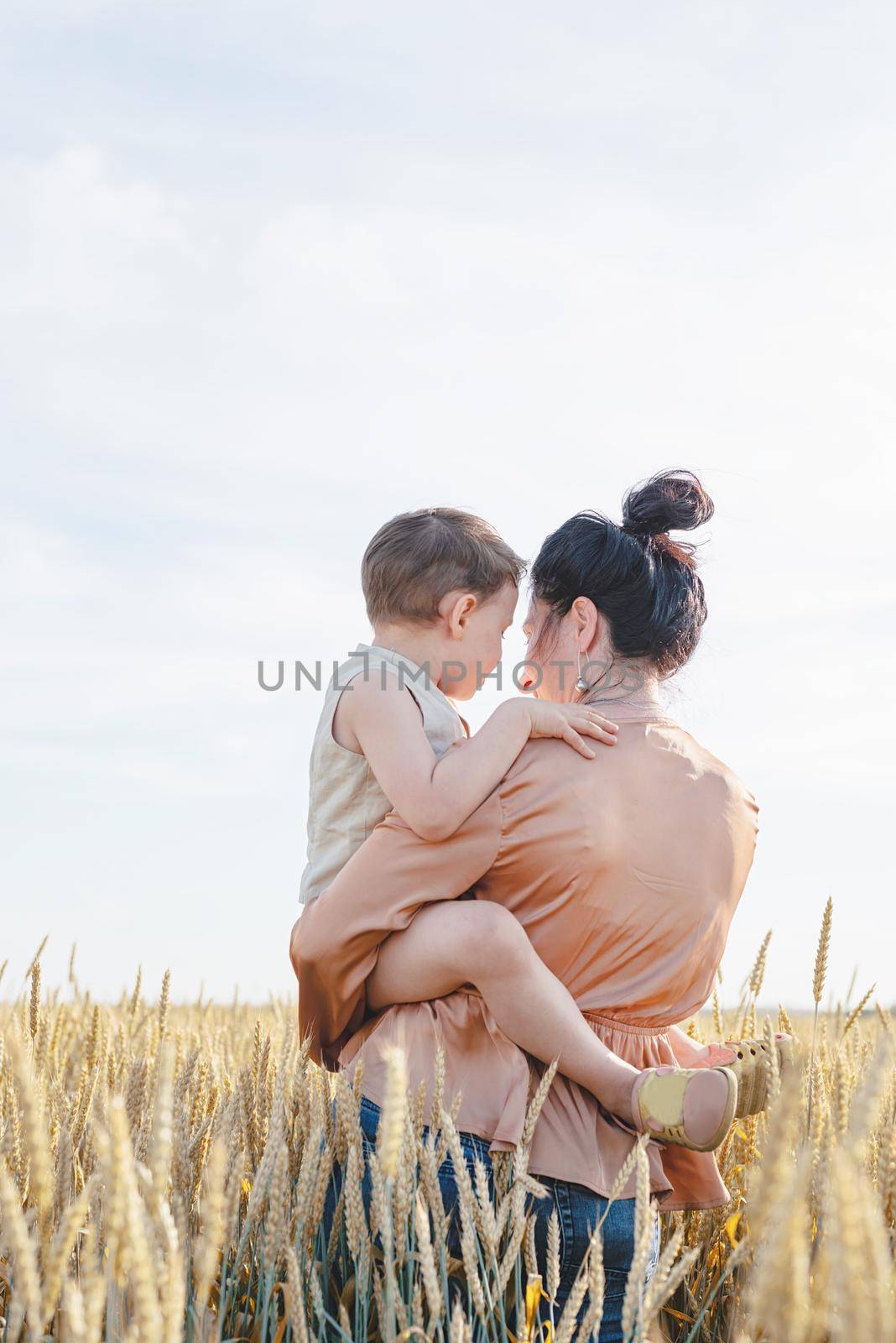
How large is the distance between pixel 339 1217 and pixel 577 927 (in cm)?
65

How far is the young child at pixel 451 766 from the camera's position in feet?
6.45

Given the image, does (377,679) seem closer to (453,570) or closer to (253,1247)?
(453,570)

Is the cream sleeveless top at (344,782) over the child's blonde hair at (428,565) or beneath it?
beneath

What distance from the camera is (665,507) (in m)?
2.68

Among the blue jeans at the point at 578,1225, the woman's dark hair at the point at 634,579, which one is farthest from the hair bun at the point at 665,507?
the blue jeans at the point at 578,1225

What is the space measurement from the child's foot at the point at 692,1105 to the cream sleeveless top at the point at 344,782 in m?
0.96

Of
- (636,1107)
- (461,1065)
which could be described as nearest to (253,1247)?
(461,1065)

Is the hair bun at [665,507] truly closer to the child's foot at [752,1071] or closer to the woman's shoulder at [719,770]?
the woman's shoulder at [719,770]

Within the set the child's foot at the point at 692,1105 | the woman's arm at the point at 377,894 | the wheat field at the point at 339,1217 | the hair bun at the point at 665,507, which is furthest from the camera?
the hair bun at the point at 665,507

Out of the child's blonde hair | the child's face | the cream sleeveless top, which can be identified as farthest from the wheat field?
the child's blonde hair

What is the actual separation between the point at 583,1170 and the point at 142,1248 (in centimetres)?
121

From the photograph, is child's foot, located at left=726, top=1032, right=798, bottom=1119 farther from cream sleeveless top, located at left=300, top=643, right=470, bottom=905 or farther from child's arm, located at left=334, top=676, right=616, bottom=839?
cream sleeveless top, located at left=300, top=643, right=470, bottom=905

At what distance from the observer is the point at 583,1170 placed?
1.99m

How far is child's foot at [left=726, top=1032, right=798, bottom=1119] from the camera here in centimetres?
206
